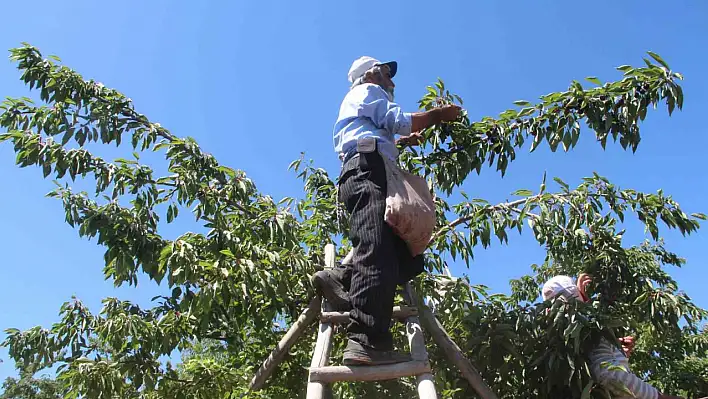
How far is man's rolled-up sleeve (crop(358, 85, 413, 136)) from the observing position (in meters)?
2.86

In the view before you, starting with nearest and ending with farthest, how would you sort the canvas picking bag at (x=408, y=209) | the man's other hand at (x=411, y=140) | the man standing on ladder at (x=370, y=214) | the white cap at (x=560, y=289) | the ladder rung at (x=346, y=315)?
the man standing on ladder at (x=370, y=214) < the canvas picking bag at (x=408, y=209) < the ladder rung at (x=346, y=315) < the white cap at (x=560, y=289) < the man's other hand at (x=411, y=140)

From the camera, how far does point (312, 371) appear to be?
237cm

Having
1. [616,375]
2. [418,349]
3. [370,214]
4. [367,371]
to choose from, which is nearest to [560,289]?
[616,375]

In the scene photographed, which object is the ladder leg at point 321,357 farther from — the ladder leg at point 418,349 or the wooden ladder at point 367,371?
the ladder leg at point 418,349

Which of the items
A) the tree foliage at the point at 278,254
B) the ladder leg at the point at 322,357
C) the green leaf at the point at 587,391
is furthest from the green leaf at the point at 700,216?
the ladder leg at the point at 322,357

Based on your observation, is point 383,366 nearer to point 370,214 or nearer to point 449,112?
point 370,214

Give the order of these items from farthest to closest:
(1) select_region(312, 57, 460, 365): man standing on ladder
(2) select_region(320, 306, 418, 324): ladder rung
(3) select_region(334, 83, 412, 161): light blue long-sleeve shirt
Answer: (3) select_region(334, 83, 412, 161): light blue long-sleeve shirt
(2) select_region(320, 306, 418, 324): ladder rung
(1) select_region(312, 57, 460, 365): man standing on ladder

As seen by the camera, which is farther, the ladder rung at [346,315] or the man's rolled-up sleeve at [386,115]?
the man's rolled-up sleeve at [386,115]

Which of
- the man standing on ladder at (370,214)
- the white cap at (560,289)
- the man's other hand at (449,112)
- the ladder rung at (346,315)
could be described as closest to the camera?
the man standing on ladder at (370,214)

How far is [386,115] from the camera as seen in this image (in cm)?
286

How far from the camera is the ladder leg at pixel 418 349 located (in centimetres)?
231

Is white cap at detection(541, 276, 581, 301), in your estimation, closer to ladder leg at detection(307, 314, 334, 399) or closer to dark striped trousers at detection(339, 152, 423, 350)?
dark striped trousers at detection(339, 152, 423, 350)

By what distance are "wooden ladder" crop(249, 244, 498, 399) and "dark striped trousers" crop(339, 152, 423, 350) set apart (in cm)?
12

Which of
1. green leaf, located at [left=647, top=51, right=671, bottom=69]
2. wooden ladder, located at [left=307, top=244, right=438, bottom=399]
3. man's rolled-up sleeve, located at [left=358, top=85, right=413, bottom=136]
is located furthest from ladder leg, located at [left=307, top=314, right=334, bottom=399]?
green leaf, located at [left=647, top=51, right=671, bottom=69]
